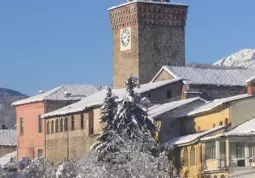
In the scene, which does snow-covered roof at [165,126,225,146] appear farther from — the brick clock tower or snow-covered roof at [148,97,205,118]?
the brick clock tower

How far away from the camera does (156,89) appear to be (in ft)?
279

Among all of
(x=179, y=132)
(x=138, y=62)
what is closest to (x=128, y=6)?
(x=138, y=62)

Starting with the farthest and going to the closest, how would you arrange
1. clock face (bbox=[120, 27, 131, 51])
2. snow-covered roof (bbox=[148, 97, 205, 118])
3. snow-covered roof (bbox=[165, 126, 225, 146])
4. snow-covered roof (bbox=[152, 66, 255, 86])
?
1. clock face (bbox=[120, 27, 131, 51])
2. snow-covered roof (bbox=[152, 66, 255, 86])
3. snow-covered roof (bbox=[148, 97, 205, 118])
4. snow-covered roof (bbox=[165, 126, 225, 146])

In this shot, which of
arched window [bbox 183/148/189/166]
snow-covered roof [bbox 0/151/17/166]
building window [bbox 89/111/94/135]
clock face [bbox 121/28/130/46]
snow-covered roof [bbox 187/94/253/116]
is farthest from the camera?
snow-covered roof [bbox 0/151/17/166]

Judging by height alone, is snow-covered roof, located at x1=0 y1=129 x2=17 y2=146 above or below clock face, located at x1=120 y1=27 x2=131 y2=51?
below

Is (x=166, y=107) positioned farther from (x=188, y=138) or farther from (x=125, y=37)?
(x=125, y=37)

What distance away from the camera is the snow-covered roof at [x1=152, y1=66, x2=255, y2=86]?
285 feet

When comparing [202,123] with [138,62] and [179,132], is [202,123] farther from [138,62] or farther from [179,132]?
[138,62]

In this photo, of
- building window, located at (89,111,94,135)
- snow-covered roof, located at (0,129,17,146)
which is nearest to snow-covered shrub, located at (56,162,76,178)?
building window, located at (89,111,94,135)

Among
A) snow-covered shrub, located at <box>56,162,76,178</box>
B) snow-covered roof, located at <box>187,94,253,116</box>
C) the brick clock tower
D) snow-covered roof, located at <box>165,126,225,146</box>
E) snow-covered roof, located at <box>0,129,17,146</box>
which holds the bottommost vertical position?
snow-covered shrub, located at <box>56,162,76,178</box>

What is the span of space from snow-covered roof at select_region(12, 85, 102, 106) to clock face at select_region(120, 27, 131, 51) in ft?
17.9

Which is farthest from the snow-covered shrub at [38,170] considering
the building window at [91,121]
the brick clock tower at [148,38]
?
the brick clock tower at [148,38]

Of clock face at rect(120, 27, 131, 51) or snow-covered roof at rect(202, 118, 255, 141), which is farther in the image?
clock face at rect(120, 27, 131, 51)

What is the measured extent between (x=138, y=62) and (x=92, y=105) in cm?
1249
